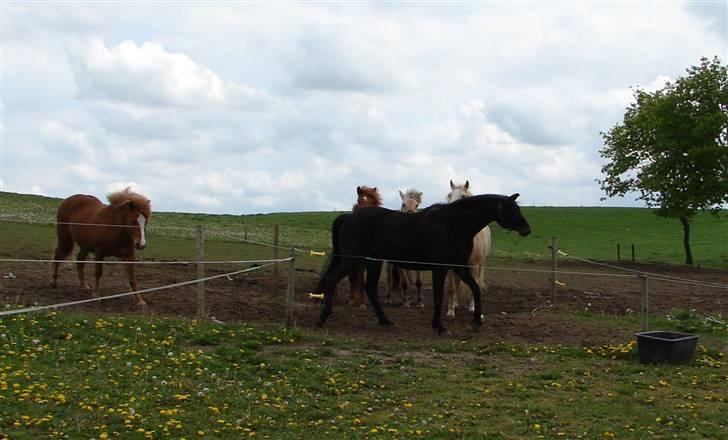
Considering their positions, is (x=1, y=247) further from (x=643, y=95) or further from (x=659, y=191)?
(x=643, y=95)

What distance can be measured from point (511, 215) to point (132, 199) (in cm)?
642

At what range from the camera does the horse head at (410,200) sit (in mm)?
15266

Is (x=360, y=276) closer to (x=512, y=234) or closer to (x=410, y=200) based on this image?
(x=410, y=200)

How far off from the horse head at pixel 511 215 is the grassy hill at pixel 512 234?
10344mm

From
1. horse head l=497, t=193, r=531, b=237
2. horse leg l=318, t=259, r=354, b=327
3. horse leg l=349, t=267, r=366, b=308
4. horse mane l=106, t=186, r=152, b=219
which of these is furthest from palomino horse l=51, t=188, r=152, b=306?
horse head l=497, t=193, r=531, b=237

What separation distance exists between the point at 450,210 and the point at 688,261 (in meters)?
24.5

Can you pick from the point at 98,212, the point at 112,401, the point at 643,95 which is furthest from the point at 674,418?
the point at 643,95

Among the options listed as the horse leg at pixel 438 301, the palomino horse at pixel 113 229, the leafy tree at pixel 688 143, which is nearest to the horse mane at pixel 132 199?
the palomino horse at pixel 113 229

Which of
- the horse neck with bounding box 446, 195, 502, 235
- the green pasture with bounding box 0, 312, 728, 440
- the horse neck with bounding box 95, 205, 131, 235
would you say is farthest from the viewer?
the horse neck with bounding box 95, 205, 131, 235

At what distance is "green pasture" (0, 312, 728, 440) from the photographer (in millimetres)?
6562

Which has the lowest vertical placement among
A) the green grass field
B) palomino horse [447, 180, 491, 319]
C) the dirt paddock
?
the green grass field

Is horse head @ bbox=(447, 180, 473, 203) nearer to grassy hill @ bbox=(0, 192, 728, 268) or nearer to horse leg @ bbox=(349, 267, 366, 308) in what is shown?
horse leg @ bbox=(349, 267, 366, 308)

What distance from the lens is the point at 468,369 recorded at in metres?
9.35

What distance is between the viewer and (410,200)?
15.4m
